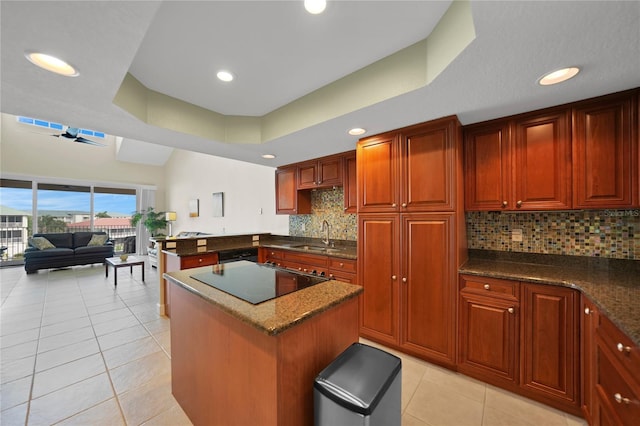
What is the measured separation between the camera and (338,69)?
190cm

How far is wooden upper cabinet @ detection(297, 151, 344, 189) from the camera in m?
3.28

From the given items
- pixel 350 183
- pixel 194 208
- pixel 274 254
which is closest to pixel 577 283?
pixel 350 183

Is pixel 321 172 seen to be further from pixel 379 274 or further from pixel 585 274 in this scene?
pixel 585 274

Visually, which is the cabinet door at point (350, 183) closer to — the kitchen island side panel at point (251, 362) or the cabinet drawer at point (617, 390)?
the kitchen island side panel at point (251, 362)

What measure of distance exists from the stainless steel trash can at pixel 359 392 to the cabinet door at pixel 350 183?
6.93 ft

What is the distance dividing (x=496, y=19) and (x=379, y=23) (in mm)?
631

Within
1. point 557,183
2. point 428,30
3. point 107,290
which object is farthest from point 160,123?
point 107,290

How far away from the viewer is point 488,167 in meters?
2.14

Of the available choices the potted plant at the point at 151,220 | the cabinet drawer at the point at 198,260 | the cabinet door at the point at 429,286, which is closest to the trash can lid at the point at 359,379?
the cabinet door at the point at 429,286

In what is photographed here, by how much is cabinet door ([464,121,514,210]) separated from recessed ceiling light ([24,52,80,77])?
296cm

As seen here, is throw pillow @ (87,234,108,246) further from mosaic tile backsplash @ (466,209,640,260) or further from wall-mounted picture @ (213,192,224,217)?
mosaic tile backsplash @ (466,209,640,260)

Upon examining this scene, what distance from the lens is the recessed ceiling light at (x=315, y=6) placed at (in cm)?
127

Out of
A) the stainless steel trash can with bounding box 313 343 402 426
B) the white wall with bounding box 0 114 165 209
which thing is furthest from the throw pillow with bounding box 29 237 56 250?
the stainless steel trash can with bounding box 313 343 402 426

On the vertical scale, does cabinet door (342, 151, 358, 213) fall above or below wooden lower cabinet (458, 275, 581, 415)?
above
